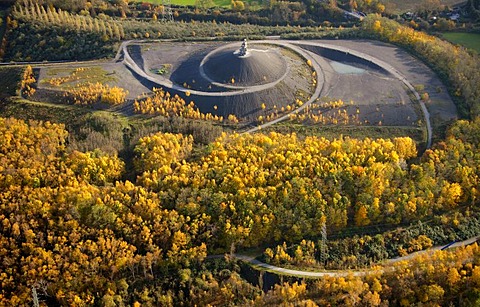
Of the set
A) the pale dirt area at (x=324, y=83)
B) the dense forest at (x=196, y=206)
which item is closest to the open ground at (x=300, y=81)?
the pale dirt area at (x=324, y=83)

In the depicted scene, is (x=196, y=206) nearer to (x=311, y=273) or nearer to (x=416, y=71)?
(x=311, y=273)

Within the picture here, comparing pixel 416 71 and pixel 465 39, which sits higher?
pixel 465 39

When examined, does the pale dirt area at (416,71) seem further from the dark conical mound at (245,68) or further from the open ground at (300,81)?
the dark conical mound at (245,68)

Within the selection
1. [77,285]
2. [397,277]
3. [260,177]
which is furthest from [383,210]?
[77,285]

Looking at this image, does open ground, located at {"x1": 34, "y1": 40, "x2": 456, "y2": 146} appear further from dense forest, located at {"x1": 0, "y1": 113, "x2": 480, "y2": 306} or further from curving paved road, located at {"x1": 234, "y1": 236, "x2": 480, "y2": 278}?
curving paved road, located at {"x1": 234, "y1": 236, "x2": 480, "y2": 278}

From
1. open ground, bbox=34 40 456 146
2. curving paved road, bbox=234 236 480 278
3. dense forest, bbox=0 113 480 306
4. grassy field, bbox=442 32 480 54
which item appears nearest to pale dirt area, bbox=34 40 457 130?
open ground, bbox=34 40 456 146

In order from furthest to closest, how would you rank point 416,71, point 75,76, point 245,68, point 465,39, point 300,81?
point 465,39
point 416,71
point 300,81
point 75,76
point 245,68

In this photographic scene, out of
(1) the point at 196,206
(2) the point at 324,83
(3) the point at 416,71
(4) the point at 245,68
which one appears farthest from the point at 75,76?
(3) the point at 416,71
